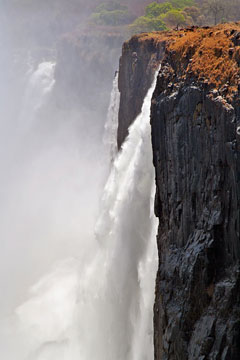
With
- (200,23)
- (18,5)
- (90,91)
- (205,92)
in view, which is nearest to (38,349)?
(205,92)

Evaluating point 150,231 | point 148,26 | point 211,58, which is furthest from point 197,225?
point 148,26

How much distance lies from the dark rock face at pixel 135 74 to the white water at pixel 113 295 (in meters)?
3.83

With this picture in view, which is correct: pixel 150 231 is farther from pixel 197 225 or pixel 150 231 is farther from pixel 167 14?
pixel 167 14

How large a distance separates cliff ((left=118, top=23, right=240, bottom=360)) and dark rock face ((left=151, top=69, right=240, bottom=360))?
21mm

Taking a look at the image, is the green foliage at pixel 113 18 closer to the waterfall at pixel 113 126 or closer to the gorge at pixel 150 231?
the waterfall at pixel 113 126

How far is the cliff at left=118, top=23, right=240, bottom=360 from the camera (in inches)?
321

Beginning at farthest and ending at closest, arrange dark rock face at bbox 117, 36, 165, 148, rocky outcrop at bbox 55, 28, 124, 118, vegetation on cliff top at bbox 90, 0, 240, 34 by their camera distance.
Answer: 1. vegetation on cliff top at bbox 90, 0, 240, 34
2. rocky outcrop at bbox 55, 28, 124, 118
3. dark rock face at bbox 117, 36, 165, 148

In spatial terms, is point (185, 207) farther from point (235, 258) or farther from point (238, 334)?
point (238, 334)

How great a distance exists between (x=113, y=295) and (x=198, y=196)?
8.04 meters

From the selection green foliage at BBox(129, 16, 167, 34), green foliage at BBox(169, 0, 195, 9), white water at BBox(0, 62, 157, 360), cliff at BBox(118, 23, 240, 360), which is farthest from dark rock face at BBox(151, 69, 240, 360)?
green foliage at BBox(169, 0, 195, 9)

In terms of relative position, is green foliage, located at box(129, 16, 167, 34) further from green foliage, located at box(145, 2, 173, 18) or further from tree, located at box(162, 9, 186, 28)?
green foliage, located at box(145, 2, 173, 18)

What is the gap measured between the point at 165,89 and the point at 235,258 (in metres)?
5.08

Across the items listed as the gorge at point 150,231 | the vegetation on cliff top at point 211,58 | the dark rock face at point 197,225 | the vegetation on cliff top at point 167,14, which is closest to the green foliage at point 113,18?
the vegetation on cliff top at point 167,14

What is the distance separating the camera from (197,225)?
9.27m
